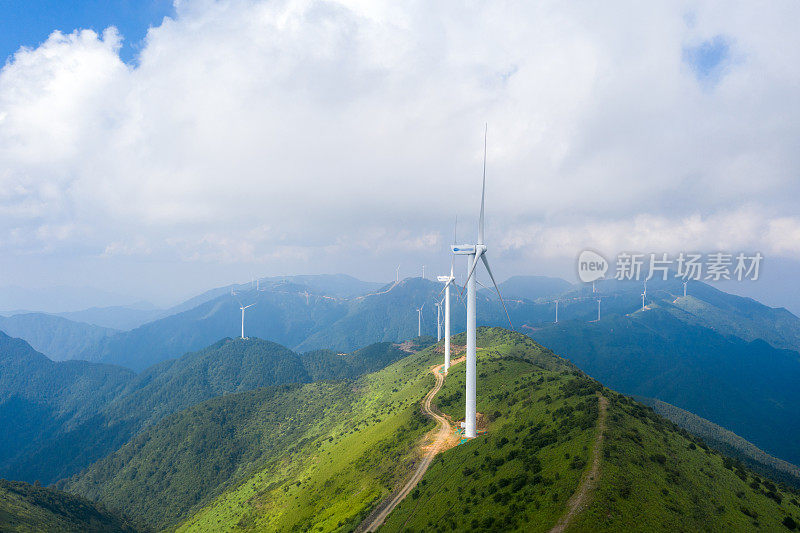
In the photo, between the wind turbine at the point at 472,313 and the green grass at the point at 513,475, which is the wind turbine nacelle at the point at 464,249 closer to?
the wind turbine at the point at 472,313

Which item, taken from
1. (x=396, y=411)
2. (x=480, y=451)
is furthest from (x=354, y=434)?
(x=480, y=451)

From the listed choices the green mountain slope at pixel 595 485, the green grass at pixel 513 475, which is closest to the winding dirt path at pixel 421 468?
the green grass at pixel 513 475

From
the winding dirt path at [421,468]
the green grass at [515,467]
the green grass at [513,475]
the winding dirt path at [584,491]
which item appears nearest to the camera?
the winding dirt path at [584,491]

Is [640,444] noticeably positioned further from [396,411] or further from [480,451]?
[396,411]

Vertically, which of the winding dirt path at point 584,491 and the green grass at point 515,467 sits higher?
the winding dirt path at point 584,491

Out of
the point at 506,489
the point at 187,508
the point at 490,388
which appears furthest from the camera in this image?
the point at 187,508

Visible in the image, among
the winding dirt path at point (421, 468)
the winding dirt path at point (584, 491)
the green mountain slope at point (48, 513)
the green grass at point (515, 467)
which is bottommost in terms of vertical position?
the green mountain slope at point (48, 513)
